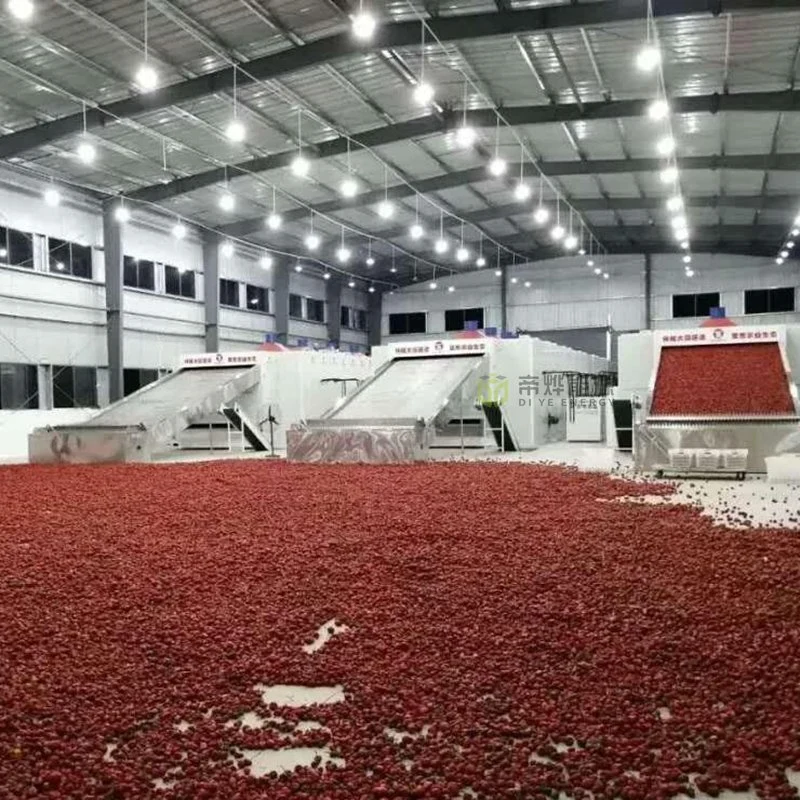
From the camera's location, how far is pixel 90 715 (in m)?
2.65

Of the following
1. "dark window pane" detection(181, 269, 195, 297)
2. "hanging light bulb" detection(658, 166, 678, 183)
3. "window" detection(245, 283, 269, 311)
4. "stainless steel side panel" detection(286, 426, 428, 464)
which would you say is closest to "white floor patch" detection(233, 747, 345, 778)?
"stainless steel side panel" detection(286, 426, 428, 464)

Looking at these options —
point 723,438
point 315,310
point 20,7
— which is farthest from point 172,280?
point 723,438

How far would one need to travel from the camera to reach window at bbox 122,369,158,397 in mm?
21406

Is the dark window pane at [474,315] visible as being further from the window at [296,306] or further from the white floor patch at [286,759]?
the white floor patch at [286,759]

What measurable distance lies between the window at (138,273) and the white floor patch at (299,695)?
1982cm

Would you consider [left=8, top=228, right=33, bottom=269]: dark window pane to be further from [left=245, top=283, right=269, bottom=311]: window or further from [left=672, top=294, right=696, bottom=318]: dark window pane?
[left=672, top=294, right=696, bottom=318]: dark window pane

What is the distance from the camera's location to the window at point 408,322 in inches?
1358

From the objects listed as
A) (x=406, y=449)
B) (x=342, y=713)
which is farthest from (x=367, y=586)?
→ (x=406, y=449)

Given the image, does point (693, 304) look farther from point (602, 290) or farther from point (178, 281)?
point (178, 281)

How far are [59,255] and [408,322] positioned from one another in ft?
59.9

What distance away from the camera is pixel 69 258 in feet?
63.3

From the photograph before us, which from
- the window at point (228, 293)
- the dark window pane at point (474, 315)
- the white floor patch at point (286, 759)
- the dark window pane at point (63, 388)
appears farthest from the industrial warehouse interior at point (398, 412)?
the dark window pane at point (474, 315)

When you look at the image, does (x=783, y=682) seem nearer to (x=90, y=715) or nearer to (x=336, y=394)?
(x=90, y=715)

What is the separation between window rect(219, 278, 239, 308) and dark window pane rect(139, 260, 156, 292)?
3.83 m
